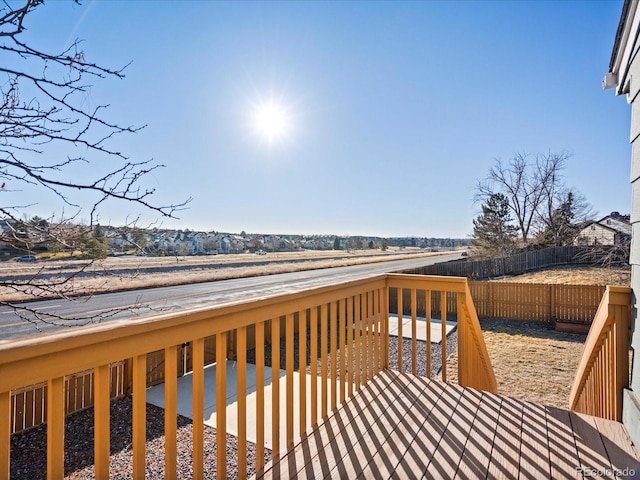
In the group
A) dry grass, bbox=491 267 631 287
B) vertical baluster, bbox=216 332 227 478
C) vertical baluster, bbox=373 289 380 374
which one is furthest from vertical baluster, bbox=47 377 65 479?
dry grass, bbox=491 267 631 287

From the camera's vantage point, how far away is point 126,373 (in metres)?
4.98

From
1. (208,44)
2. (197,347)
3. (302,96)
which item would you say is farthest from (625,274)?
(197,347)

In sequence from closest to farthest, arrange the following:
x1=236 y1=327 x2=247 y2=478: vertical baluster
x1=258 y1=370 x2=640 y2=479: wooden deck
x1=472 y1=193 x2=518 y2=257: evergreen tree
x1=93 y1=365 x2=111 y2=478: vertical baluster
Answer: x1=93 y1=365 x2=111 y2=478: vertical baluster → x1=236 y1=327 x2=247 y2=478: vertical baluster → x1=258 y1=370 x2=640 y2=479: wooden deck → x1=472 y1=193 x2=518 y2=257: evergreen tree

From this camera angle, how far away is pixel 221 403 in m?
1.41

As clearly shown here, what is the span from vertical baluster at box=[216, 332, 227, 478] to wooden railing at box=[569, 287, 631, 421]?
7.72 ft

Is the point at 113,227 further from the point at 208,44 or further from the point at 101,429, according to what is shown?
the point at 208,44

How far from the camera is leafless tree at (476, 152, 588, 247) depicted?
21.0 metres

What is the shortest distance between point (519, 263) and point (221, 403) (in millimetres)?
18539

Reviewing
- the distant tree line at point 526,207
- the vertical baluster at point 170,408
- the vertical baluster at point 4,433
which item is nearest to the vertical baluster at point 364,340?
the vertical baluster at point 170,408

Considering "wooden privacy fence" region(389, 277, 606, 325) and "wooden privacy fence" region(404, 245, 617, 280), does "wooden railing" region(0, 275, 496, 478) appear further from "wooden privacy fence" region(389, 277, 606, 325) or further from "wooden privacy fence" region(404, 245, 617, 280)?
"wooden privacy fence" region(404, 245, 617, 280)

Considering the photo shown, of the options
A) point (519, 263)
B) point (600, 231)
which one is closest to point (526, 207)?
point (600, 231)

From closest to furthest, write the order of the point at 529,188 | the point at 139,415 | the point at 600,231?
the point at 139,415
the point at 529,188
the point at 600,231

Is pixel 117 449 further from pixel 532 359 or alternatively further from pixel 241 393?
pixel 532 359

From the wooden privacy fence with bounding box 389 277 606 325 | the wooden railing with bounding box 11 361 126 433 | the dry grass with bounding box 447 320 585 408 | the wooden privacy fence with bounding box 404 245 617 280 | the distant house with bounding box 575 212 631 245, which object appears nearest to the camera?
the wooden railing with bounding box 11 361 126 433
